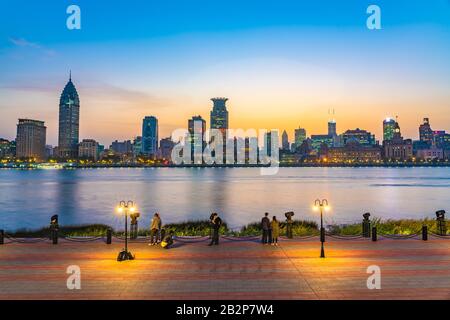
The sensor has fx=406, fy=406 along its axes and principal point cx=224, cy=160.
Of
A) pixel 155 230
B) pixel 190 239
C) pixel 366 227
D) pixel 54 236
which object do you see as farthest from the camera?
pixel 366 227

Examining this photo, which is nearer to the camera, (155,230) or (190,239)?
(155,230)

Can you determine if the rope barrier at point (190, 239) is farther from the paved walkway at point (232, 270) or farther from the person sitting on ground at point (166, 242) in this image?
the person sitting on ground at point (166, 242)

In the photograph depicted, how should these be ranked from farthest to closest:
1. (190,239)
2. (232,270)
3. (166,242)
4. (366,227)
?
(366,227)
(190,239)
(166,242)
(232,270)

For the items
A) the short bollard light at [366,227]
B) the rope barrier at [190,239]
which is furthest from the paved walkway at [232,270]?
the short bollard light at [366,227]

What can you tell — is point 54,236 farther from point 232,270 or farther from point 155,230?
point 232,270

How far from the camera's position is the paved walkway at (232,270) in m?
13.9

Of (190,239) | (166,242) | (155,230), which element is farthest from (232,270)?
(190,239)

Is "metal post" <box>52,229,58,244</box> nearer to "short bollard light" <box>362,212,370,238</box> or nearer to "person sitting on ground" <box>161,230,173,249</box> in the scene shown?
"person sitting on ground" <box>161,230,173,249</box>

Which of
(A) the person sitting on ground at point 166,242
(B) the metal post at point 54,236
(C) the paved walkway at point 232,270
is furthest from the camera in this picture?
(B) the metal post at point 54,236

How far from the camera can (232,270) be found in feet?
55.1

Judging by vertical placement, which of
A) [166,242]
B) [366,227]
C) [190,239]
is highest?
[366,227]

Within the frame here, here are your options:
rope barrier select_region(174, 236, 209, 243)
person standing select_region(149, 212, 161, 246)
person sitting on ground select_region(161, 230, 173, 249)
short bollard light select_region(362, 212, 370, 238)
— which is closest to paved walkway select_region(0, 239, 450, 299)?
person sitting on ground select_region(161, 230, 173, 249)

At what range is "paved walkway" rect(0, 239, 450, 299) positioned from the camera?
1385 cm
